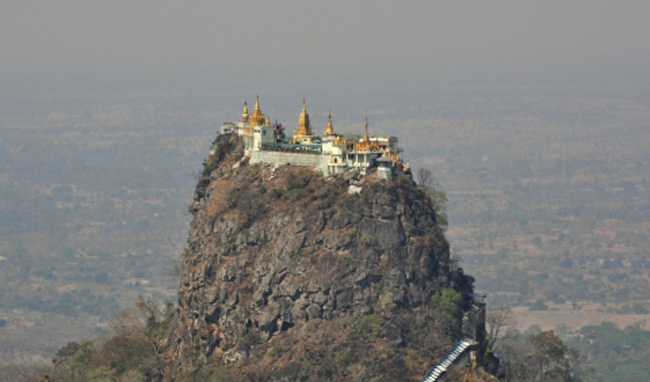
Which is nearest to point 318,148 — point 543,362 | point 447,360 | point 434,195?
point 434,195

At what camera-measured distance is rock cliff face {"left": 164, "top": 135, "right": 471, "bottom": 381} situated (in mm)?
85688

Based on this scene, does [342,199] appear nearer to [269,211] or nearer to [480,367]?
[269,211]

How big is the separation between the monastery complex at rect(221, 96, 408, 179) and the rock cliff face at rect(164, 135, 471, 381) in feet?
2.96

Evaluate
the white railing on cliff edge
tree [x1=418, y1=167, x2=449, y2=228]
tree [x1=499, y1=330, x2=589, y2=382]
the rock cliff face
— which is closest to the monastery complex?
the rock cliff face

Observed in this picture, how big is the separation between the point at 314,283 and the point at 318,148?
39.8 feet

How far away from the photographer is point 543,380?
90750mm

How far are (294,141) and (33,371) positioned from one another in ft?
88.9

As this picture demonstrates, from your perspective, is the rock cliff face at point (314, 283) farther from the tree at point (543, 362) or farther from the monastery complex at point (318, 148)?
the tree at point (543, 362)

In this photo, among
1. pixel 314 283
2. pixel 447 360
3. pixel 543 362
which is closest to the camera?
pixel 447 360

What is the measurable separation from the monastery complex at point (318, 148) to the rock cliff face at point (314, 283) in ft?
2.96

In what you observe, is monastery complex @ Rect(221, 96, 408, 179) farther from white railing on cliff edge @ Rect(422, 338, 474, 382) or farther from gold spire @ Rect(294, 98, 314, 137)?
white railing on cliff edge @ Rect(422, 338, 474, 382)

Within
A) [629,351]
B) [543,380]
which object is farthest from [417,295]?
[629,351]

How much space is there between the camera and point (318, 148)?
96.2 m

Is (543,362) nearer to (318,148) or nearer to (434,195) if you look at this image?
(434,195)
